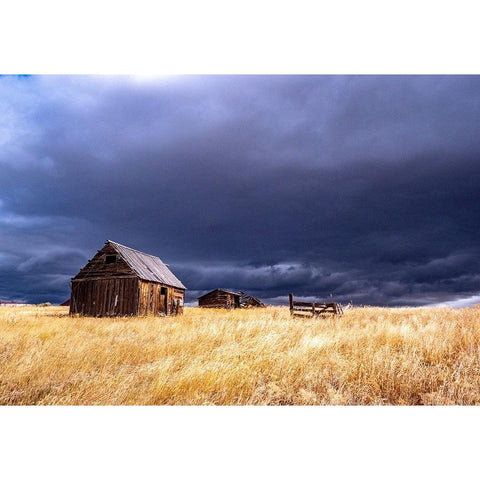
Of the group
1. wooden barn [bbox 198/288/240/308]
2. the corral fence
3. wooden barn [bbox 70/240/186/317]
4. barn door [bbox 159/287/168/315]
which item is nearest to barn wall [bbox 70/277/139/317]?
wooden barn [bbox 70/240/186/317]

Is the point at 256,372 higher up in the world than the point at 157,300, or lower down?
lower down

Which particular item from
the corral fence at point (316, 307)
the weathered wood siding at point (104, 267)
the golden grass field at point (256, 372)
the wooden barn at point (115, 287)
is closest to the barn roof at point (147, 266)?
the wooden barn at point (115, 287)

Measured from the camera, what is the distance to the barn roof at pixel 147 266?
976 inches

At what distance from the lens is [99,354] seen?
6.82 meters

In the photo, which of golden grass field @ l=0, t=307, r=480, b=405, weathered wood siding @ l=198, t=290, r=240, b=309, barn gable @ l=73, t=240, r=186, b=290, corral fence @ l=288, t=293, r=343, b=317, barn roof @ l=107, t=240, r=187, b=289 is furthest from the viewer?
weathered wood siding @ l=198, t=290, r=240, b=309

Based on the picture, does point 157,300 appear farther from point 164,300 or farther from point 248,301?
point 248,301

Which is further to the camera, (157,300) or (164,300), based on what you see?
(164,300)

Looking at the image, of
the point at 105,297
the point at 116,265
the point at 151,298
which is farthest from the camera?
the point at 151,298

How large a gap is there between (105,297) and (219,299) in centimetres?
2503

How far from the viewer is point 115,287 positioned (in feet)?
78.8

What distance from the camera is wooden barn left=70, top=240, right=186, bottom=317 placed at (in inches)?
930

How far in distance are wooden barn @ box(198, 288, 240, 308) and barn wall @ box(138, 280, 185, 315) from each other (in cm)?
1625

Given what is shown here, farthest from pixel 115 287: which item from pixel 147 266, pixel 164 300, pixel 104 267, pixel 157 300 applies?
pixel 164 300

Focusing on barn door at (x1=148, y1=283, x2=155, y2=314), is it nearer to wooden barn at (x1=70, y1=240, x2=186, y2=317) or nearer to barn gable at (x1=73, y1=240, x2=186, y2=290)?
wooden barn at (x1=70, y1=240, x2=186, y2=317)
